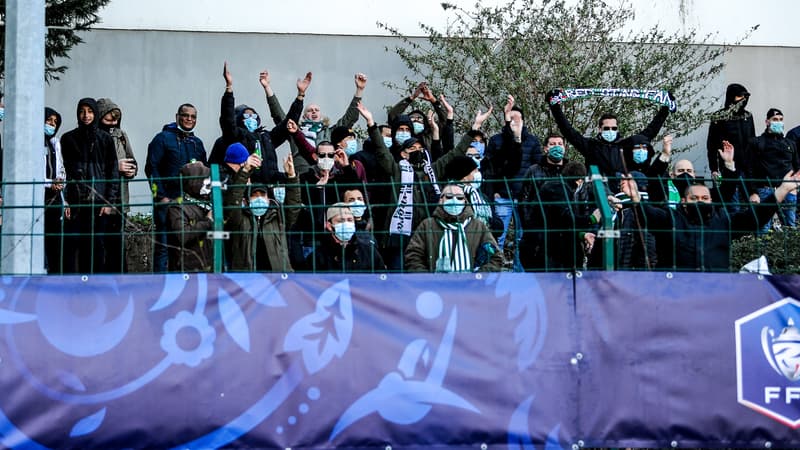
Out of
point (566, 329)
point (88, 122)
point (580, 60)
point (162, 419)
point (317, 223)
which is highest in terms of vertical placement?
point (580, 60)

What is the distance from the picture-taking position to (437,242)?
963 cm

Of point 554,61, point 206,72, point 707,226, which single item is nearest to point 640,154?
point 554,61

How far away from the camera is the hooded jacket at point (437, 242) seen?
31.1ft

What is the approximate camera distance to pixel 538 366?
8031mm

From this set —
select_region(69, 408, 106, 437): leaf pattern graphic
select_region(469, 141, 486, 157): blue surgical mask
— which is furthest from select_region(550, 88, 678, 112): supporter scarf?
select_region(69, 408, 106, 437): leaf pattern graphic

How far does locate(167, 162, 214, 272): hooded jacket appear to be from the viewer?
347 inches

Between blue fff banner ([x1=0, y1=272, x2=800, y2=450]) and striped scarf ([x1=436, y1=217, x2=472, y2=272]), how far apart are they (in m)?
1.23

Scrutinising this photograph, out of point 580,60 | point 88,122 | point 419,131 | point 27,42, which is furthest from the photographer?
point 580,60

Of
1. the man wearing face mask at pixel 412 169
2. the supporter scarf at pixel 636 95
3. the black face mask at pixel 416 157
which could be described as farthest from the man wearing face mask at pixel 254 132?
the supporter scarf at pixel 636 95

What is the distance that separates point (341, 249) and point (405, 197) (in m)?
2.46

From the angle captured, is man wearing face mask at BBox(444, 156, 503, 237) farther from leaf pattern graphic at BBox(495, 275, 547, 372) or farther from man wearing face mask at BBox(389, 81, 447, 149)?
leaf pattern graphic at BBox(495, 275, 547, 372)

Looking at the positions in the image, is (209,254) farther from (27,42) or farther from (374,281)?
(27,42)

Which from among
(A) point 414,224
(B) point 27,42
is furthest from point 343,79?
(B) point 27,42

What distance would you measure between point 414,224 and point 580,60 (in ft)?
19.4
